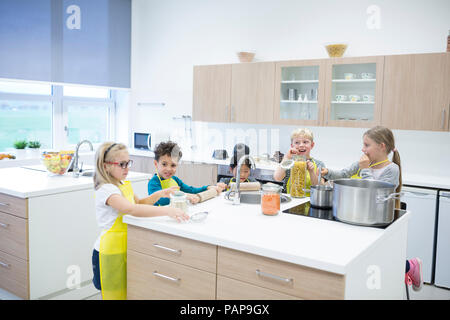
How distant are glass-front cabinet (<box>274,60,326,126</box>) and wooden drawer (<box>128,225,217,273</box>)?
2675 mm

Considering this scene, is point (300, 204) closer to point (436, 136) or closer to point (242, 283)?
point (242, 283)

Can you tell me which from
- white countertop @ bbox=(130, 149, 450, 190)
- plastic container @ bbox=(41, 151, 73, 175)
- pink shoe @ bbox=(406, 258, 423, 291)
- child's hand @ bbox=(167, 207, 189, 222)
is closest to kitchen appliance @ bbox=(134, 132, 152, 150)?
white countertop @ bbox=(130, 149, 450, 190)

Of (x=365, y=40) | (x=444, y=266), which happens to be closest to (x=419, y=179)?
(x=444, y=266)

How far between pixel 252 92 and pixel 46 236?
2603 mm

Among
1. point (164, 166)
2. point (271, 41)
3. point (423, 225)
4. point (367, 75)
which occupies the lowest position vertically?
point (423, 225)

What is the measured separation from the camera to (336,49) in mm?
3963

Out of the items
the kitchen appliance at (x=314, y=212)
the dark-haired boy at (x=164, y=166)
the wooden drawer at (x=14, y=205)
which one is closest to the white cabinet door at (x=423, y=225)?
the kitchen appliance at (x=314, y=212)

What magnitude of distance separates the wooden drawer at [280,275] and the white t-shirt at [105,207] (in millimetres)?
624

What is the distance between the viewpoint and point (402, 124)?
3.59 metres

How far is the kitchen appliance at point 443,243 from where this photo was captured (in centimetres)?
321

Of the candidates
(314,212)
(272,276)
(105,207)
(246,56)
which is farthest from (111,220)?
(246,56)

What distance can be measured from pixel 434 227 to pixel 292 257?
242cm

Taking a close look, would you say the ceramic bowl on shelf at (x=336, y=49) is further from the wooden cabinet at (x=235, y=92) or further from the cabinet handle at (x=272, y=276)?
the cabinet handle at (x=272, y=276)

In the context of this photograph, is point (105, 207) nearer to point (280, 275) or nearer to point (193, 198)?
point (193, 198)
